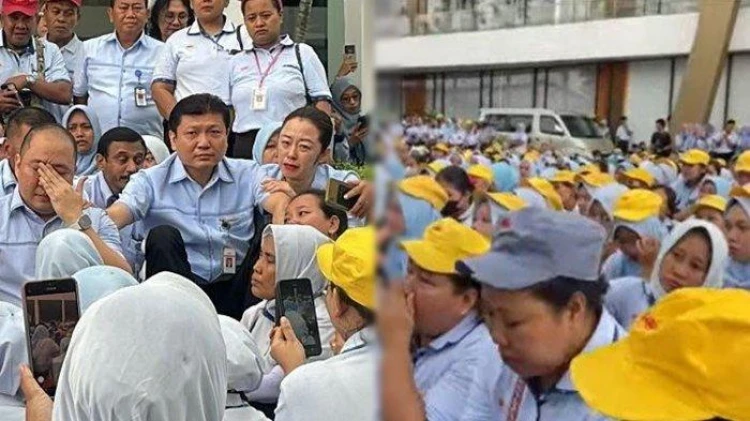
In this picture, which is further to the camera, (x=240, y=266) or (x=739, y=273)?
(x=240, y=266)

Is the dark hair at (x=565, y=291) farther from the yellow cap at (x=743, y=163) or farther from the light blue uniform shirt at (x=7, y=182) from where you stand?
the light blue uniform shirt at (x=7, y=182)

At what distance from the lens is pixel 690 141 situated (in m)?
1.61

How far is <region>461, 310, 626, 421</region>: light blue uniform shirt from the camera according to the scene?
137 cm

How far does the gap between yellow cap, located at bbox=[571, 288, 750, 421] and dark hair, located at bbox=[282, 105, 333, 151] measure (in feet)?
6.81

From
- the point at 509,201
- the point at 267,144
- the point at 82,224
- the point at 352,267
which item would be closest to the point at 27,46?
the point at 267,144

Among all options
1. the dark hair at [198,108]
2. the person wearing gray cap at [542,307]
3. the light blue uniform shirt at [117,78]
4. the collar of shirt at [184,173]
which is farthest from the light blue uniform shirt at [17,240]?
the person wearing gray cap at [542,307]

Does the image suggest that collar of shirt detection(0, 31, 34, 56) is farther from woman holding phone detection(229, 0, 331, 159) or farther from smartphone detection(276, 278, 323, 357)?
smartphone detection(276, 278, 323, 357)

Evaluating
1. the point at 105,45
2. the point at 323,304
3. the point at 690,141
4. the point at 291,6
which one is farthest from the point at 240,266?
the point at 291,6

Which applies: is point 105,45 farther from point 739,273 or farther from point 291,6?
point 739,273

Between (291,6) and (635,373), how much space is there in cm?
432

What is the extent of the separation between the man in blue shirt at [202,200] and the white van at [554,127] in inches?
69.7

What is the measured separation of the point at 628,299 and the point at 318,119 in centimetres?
198

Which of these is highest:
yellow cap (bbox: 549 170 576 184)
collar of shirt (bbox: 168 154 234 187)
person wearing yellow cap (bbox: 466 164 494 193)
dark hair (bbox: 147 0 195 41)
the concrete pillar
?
dark hair (bbox: 147 0 195 41)

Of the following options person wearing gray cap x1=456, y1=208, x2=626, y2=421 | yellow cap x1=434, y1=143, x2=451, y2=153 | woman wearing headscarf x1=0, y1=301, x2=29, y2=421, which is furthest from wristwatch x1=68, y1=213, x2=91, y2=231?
yellow cap x1=434, y1=143, x2=451, y2=153
